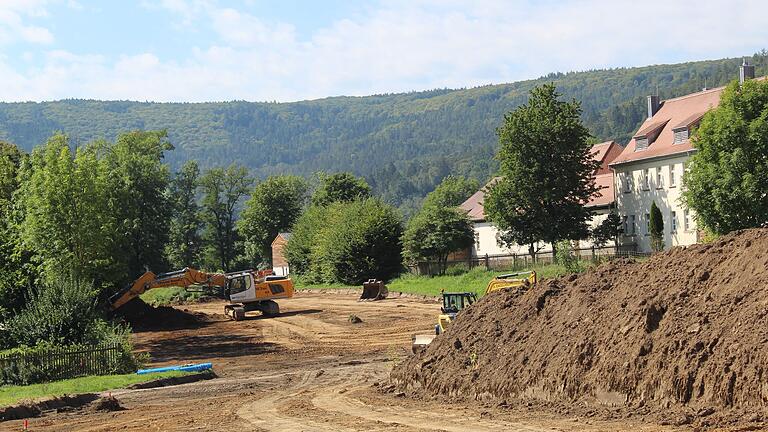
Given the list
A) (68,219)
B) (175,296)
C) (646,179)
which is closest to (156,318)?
(68,219)

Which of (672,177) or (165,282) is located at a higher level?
(672,177)

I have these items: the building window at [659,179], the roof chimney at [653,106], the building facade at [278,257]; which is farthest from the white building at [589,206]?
the building facade at [278,257]

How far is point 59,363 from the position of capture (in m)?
28.7

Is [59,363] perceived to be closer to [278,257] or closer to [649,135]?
[649,135]

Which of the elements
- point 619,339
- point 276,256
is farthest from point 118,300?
point 276,256

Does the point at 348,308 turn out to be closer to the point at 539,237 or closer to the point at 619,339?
the point at 539,237

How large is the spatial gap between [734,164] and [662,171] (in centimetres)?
1432

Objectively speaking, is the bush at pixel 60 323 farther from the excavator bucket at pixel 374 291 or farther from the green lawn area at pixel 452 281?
the excavator bucket at pixel 374 291

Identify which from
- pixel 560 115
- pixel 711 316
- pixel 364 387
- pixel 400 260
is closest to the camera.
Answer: pixel 711 316

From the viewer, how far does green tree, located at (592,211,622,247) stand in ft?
213

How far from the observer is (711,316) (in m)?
15.9

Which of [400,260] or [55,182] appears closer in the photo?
[55,182]

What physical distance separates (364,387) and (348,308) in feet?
106

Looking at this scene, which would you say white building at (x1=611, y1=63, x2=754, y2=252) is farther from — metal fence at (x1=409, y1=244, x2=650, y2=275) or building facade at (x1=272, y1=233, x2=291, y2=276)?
building facade at (x1=272, y1=233, x2=291, y2=276)
